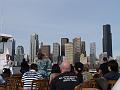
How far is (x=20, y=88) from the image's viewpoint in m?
7.88

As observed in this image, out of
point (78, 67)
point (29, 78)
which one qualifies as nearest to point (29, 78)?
point (29, 78)

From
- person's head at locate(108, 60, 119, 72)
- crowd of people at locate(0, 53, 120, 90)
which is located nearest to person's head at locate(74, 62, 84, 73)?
crowd of people at locate(0, 53, 120, 90)

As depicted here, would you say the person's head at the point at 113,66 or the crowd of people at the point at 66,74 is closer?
the crowd of people at the point at 66,74

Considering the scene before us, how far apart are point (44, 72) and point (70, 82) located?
148 inches

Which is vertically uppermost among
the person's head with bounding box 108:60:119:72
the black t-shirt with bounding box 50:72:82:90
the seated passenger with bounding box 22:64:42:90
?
the person's head with bounding box 108:60:119:72

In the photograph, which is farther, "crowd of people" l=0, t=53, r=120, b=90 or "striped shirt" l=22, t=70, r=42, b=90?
"striped shirt" l=22, t=70, r=42, b=90

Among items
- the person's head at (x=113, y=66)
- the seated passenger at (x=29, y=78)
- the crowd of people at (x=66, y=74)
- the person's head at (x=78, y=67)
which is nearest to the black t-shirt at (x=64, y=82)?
the crowd of people at (x=66, y=74)

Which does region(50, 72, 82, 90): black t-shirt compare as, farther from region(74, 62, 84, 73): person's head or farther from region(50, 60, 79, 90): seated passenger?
region(74, 62, 84, 73): person's head

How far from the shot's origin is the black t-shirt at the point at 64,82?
4590 millimetres

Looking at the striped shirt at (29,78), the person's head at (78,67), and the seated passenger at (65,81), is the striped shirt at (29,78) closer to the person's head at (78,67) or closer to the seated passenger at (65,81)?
the person's head at (78,67)

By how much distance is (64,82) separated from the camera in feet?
15.1

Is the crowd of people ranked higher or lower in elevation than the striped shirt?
higher

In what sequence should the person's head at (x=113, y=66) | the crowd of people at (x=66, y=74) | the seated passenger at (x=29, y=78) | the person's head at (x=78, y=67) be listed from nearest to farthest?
the crowd of people at (x=66, y=74) → the person's head at (x=113, y=66) → the person's head at (x=78, y=67) → the seated passenger at (x=29, y=78)

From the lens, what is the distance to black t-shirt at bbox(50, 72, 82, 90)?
4590 millimetres
